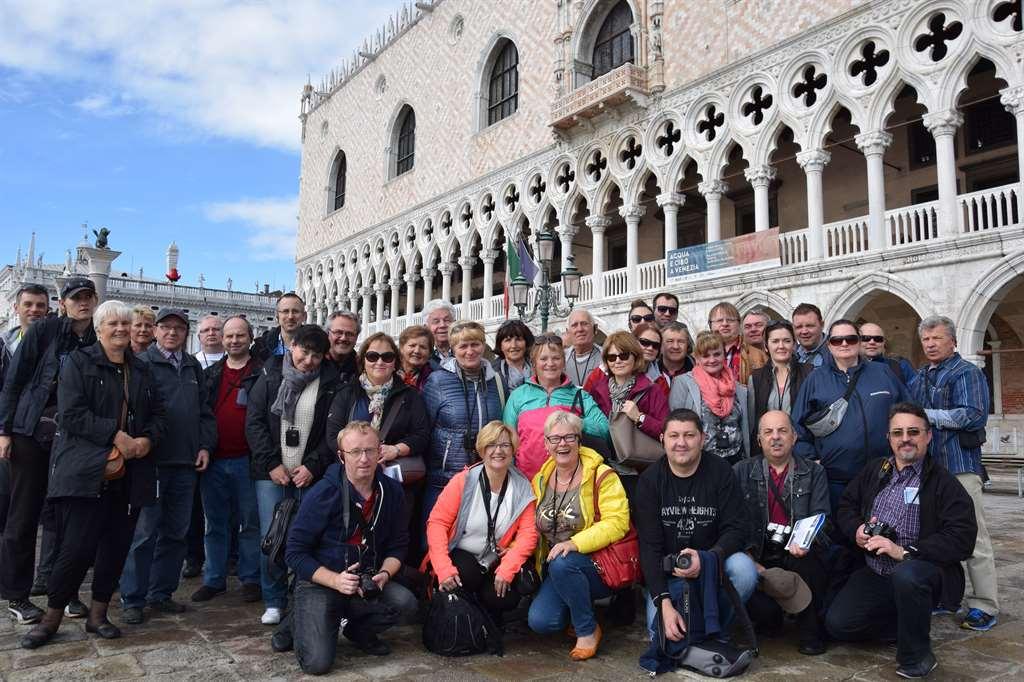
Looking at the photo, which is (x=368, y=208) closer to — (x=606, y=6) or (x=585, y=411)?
(x=606, y=6)

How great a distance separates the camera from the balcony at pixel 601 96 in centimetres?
1498

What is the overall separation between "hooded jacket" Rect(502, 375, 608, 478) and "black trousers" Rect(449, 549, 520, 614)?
592 millimetres

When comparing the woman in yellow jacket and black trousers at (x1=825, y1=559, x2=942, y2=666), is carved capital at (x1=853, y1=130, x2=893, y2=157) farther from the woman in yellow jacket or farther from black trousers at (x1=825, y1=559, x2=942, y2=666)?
the woman in yellow jacket

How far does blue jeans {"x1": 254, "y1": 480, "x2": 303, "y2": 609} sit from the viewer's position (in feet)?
12.9

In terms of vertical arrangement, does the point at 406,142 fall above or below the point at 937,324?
above

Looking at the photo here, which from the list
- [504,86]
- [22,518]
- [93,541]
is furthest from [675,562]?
[504,86]

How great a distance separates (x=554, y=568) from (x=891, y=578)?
1.55 meters

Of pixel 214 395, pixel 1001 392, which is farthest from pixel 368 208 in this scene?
pixel 214 395

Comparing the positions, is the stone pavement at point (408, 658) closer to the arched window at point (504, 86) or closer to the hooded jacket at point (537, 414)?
the hooded jacket at point (537, 414)

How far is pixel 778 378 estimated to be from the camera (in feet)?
14.1

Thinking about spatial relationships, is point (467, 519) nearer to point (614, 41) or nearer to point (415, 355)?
point (415, 355)

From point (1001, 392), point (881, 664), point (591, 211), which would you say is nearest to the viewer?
point (881, 664)

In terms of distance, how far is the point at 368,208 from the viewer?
25.2 meters

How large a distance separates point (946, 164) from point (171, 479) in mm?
11352
